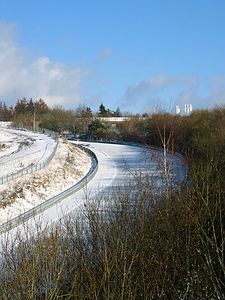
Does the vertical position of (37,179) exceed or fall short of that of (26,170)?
it falls short

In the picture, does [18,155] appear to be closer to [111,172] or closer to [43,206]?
[111,172]

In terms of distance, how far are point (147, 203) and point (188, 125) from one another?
44669 millimetres

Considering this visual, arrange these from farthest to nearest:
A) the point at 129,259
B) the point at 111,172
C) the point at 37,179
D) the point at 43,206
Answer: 1. the point at 111,172
2. the point at 37,179
3. the point at 43,206
4. the point at 129,259

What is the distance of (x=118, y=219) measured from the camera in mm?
14008

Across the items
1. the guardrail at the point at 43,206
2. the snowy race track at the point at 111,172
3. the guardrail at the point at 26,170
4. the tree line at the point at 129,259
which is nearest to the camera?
the tree line at the point at 129,259

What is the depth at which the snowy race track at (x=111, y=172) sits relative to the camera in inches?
1108

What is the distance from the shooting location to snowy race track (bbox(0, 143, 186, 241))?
28141 mm

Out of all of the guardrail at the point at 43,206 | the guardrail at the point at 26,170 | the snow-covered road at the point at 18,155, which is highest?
the snow-covered road at the point at 18,155

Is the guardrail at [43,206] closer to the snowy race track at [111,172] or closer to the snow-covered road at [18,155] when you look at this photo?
the snowy race track at [111,172]

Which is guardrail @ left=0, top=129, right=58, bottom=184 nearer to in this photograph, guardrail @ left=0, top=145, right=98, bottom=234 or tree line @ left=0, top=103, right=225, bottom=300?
guardrail @ left=0, top=145, right=98, bottom=234

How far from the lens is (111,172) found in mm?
49406

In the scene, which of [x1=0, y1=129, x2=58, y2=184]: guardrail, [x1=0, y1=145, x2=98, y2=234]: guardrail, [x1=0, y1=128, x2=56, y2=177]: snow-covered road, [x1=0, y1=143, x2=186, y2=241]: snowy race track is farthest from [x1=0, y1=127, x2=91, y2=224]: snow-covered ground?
[x1=0, y1=143, x2=186, y2=241]: snowy race track

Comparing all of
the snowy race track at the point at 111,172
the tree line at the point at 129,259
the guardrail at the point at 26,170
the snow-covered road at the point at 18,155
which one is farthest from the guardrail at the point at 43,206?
the tree line at the point at 129,259

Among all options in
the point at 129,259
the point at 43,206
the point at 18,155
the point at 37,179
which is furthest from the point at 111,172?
the point at 129,259
